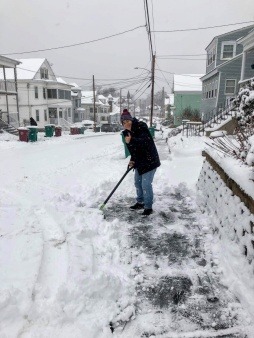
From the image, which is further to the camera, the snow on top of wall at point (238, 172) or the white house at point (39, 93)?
the white house at point (39, 93)

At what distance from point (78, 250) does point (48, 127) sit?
1855 centimetres

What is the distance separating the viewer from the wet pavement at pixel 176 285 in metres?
2.25

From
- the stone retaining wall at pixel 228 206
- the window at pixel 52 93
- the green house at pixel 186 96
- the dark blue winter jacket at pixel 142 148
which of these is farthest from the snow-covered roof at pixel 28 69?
the stone retaining wall at pixel 228 206

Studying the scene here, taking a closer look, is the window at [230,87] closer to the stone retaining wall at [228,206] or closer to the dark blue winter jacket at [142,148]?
the stone retaining wall at [228,206]

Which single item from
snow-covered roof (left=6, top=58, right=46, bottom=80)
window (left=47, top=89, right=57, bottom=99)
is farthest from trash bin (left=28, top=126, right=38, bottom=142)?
window (left=47, top=89, right=57, bottom=99)

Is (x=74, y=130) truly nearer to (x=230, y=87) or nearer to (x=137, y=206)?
(x=230, y=87)

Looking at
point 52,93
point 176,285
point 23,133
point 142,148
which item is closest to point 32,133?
point 23,133

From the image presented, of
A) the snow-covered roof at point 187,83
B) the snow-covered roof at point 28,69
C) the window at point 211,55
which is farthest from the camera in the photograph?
the snow-covered roof at point 187,83

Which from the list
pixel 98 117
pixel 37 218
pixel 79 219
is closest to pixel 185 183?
pixel 79 219

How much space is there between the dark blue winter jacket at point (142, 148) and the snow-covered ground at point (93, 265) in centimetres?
83

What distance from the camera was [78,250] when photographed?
10.7 ft

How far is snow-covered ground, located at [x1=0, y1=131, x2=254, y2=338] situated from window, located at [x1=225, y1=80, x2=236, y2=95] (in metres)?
19.3

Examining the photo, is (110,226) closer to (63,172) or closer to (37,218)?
(37,218)

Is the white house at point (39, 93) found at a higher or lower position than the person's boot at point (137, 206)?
higher
